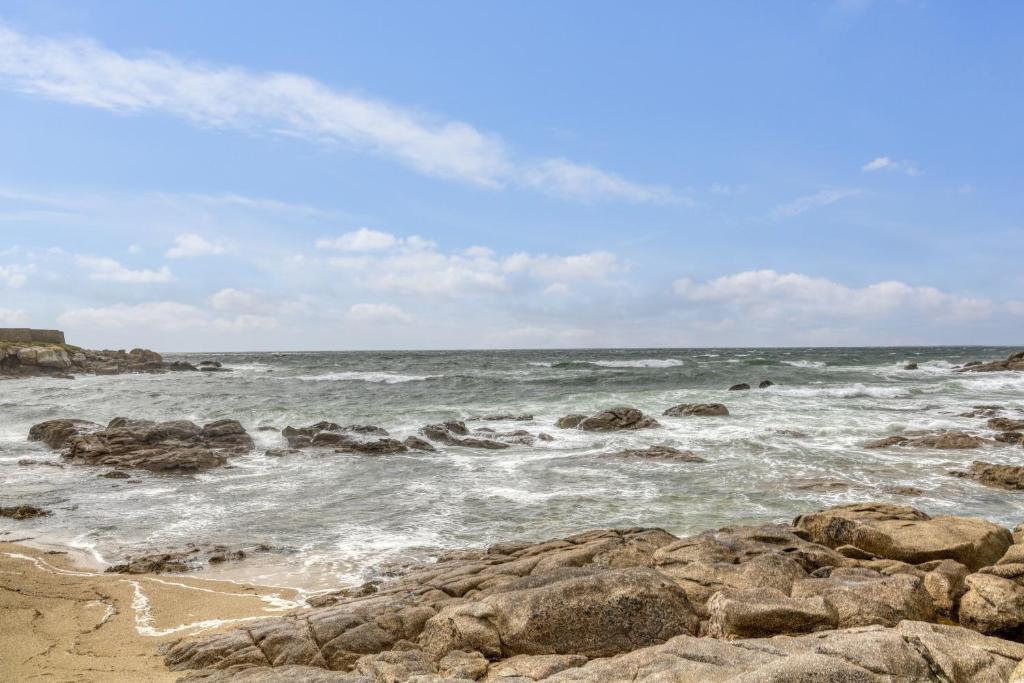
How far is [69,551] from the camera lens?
1149cm

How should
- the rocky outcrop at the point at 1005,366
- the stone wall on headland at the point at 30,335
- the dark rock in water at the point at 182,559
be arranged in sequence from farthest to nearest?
the stone wall on headland at the point at 30,335, the rocky outcrop at the point at 1005,366, the dark rock in water at the point at 182,559

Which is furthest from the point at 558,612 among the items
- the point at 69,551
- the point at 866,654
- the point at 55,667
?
the point at 69,551

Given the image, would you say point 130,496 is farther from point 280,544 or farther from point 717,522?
point 717,522

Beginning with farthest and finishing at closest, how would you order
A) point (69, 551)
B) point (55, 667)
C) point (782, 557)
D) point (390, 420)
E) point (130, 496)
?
1. point (390, 420)
2. point (130, 496)
3. point (69, 551)
4. point (782, 557)
5. point (55, 667)

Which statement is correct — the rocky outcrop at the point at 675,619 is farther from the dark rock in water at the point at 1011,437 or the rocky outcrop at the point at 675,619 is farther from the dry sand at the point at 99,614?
the dark rock in water at the point at 1011,437

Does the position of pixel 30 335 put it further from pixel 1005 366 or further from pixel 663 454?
pixel 1005 366

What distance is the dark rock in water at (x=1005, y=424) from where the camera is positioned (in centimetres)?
2383

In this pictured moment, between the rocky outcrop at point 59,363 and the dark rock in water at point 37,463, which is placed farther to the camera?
the rocky outcrop at point 59,363

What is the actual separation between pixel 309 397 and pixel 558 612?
3697 cm

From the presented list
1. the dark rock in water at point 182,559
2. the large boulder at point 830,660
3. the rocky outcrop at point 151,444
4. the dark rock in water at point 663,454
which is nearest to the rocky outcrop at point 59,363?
the rocky outcrop at point 151,444

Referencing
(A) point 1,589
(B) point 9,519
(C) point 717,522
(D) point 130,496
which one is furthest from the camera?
(D) point 130,496

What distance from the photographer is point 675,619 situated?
6.60 m

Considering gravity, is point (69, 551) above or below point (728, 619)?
below

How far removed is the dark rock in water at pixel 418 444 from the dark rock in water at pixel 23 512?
11041 millimetres
